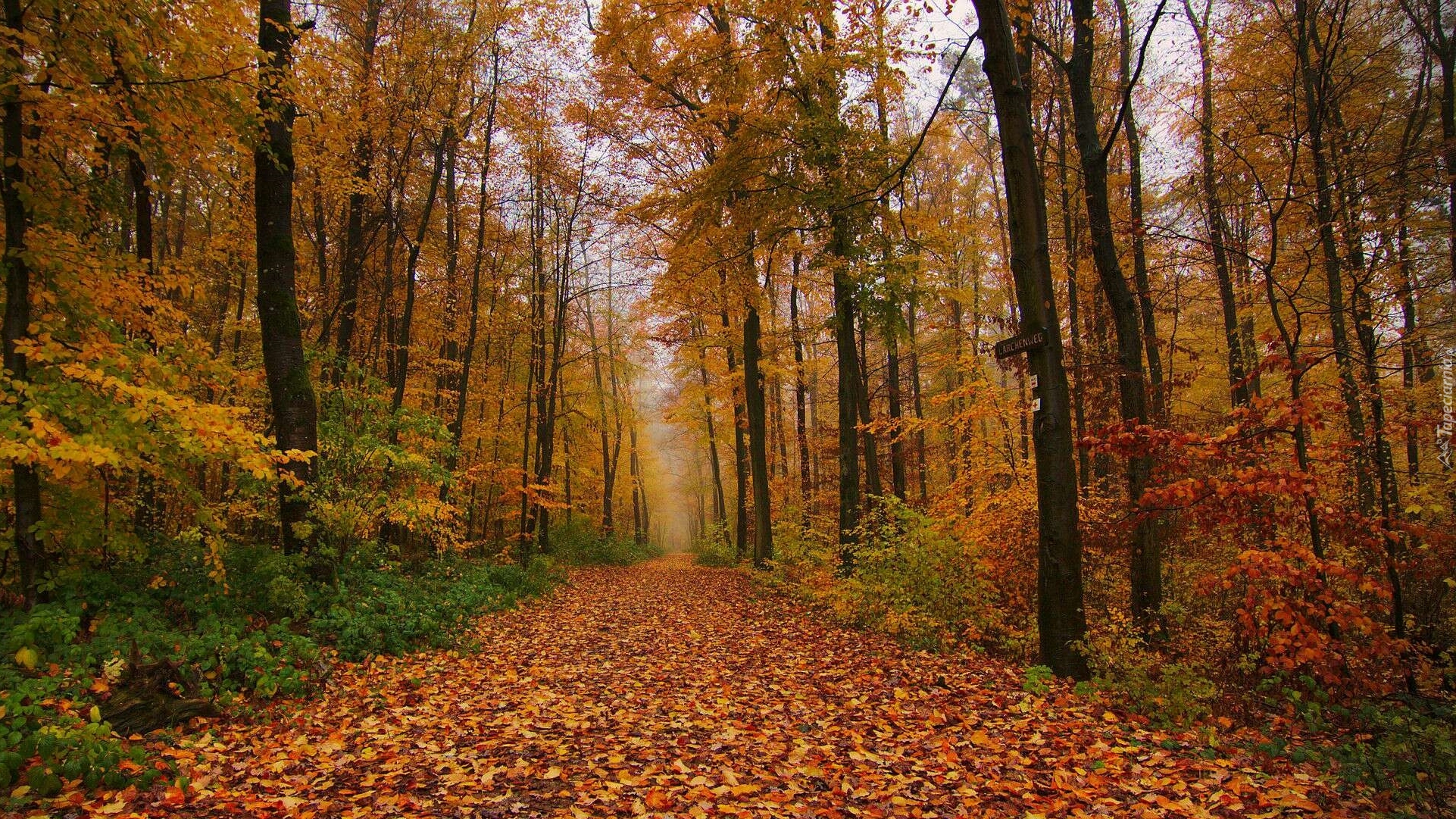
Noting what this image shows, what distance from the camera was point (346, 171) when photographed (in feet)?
34.6

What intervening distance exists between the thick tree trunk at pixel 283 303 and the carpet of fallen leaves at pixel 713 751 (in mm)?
2362

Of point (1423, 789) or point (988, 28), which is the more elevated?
point (988, 28)

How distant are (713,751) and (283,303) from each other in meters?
7.11

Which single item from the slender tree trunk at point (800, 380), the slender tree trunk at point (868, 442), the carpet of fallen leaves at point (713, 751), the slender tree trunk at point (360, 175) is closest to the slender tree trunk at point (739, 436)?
the slender tree trunk at point (800, 380)

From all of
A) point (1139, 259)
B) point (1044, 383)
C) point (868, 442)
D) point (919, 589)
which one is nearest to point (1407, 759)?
point (1044, 383)

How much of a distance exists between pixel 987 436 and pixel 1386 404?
5.63 meters

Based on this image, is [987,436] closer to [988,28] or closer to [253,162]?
[988,28]

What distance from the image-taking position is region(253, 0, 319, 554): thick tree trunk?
23.4ft

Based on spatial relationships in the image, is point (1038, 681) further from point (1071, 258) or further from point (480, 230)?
point (480, 230)

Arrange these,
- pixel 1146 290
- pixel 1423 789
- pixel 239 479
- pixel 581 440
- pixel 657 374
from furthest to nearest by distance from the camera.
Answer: pixel 657 374 < pixel 581 440 < pixel 1146 290 < pixel 239 479 < pixel 1423 789

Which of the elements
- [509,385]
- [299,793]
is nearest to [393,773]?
[299,793]

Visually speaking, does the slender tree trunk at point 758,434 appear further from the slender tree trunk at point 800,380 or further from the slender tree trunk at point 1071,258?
the slender tree trunk at point 1071,258

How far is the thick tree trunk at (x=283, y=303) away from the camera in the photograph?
7141mm

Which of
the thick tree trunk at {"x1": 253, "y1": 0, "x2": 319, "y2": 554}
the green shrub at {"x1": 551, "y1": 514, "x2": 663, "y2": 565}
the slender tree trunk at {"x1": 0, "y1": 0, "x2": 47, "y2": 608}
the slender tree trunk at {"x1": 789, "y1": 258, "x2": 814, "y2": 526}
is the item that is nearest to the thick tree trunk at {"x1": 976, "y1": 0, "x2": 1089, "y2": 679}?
the thick tree trunk at {"x1": 253, "y1": 0, "x2": 319, "y2": 554}
